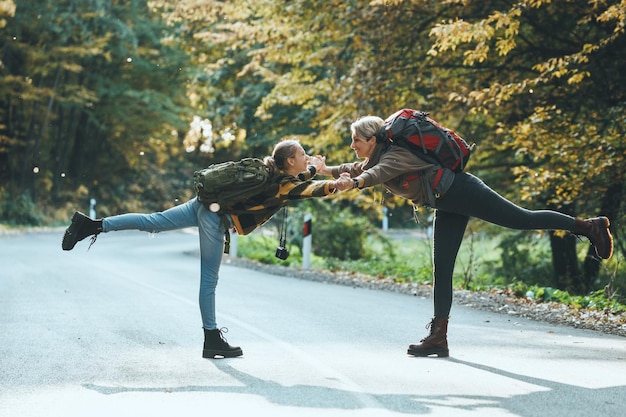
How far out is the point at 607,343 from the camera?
26.8 feet

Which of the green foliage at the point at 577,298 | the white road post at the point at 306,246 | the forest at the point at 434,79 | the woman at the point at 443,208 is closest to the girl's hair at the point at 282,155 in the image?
the woman at the point at 443,208

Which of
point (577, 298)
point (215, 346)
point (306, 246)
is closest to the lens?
point (215, 346)

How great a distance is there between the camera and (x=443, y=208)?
7031mm

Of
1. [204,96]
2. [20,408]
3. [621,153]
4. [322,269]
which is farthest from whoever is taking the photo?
[204,96]

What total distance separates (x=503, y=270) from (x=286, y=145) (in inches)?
515

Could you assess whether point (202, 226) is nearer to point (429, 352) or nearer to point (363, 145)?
point (363, 145)

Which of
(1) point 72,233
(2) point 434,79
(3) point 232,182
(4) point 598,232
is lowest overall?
(1) point 72,233

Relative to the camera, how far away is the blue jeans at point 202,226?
7.03 meters

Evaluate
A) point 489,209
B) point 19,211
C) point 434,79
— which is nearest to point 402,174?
point 489,209

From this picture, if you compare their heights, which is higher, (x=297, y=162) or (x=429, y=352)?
(x=297, y=162)

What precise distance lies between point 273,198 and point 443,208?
1253 mm

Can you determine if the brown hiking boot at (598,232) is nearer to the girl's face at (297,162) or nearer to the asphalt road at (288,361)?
the asphalt road at (288,361)

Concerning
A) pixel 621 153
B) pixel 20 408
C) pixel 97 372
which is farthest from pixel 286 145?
pixel 621 153

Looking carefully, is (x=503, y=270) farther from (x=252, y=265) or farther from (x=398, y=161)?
(x=398, y=161)
